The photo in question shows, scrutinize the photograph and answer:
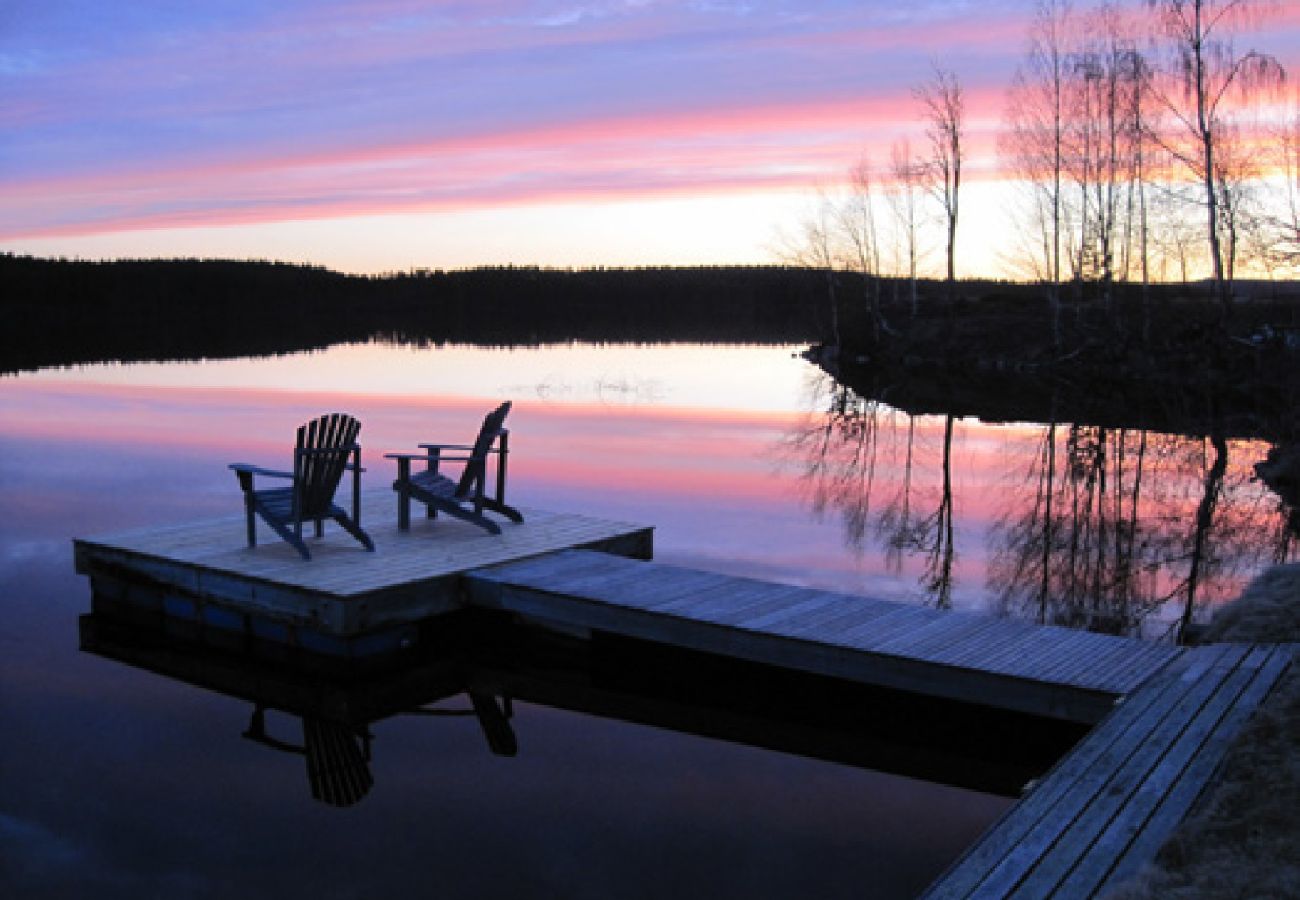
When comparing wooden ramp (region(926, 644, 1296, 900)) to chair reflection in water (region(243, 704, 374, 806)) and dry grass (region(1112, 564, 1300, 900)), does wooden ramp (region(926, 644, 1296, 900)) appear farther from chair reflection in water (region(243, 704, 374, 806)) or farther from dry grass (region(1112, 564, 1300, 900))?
chair reflection in water (region(243, 704, 374, 806))

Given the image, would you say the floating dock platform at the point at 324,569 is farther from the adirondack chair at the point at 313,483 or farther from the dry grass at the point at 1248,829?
the dry grass at the point at 1248,829

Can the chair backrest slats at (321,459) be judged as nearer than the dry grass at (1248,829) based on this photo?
No

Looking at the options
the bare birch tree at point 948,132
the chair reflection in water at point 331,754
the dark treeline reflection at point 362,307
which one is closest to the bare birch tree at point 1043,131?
the bare birch tree at point 948,132

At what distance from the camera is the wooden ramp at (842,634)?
592 centimetres

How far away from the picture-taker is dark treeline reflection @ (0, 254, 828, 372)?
61219 mm

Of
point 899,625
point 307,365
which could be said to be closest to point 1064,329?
point 307,365

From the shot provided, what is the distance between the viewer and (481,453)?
877 centimetres

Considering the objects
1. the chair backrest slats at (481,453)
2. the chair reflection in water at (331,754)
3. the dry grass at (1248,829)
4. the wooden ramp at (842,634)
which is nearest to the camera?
the dry grass at (1248,829)

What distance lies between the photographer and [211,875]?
209 inches

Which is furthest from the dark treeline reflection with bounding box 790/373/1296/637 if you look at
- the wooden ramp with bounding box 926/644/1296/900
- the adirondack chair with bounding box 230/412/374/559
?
the adirondack chair with bounding box 230/412/374/559

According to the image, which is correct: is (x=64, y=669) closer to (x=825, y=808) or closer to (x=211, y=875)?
(x=211, y=875)

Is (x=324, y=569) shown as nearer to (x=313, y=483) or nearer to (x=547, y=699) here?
(x=313, y=483)

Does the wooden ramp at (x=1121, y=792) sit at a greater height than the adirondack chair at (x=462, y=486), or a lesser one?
lesser

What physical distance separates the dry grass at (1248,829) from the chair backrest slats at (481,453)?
207 inches
